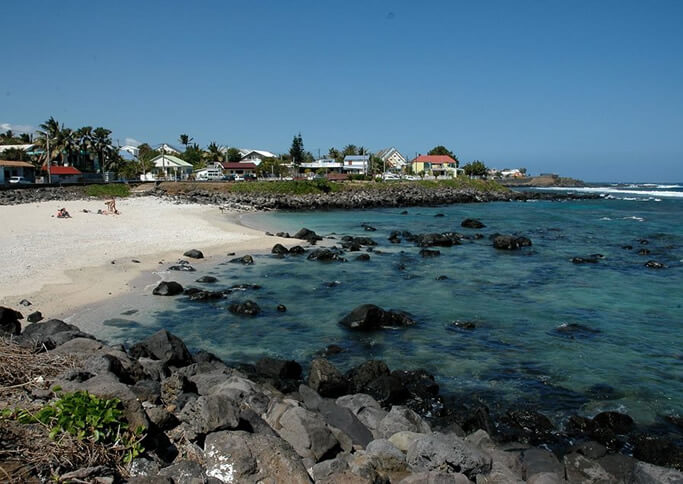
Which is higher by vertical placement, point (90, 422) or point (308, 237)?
point (90, 422)

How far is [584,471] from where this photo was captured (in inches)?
305

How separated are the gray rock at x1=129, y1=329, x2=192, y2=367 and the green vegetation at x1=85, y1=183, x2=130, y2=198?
2083 inches

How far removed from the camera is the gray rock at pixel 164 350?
36.1 ft

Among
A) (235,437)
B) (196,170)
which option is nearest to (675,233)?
(235,437)

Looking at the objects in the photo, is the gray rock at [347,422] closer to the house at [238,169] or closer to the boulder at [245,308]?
the boulder at [245,308]

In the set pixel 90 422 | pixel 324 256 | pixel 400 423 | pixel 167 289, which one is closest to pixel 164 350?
pixel 400 423

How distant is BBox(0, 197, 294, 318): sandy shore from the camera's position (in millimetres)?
16750

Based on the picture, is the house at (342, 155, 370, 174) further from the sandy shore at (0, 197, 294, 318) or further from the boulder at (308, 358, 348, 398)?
the boulder at (308, 358, 348, 398)

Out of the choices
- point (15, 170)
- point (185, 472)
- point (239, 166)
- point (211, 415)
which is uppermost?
point (239, 166)

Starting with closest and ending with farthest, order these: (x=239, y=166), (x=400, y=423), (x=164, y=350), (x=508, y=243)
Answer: (x=400, y=423), (x=164, y=350), (x=508, y=243), (x=239, y=166)

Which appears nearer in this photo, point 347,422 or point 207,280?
point 347,422

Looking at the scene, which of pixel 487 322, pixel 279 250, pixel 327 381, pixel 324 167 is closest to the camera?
pixel 327 381

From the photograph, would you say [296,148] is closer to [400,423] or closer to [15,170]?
[15,170]

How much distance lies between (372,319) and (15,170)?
70.7 metres
